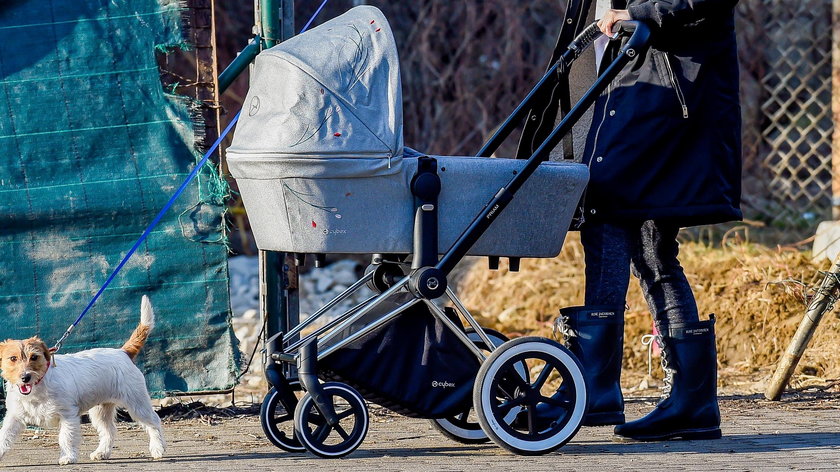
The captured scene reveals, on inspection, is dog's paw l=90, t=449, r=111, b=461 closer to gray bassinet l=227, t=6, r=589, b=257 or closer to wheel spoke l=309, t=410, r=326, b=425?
wheel spoke l=309, t=410, r=326, b=425

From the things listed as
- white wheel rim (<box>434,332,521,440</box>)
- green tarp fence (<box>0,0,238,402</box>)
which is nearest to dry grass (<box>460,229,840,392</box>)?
white wheel rim (<box>434,332,521,440</box>)

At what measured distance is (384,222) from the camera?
391 centimetres

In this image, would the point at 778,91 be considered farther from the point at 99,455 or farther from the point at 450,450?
the point at 99,455

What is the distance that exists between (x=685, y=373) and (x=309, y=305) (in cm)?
468

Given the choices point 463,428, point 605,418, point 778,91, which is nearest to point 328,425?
point 463,428

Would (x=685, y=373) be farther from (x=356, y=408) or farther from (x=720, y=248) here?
(x=720, y=248)

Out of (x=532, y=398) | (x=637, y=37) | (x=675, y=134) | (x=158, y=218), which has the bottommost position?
(x=532, y=398)

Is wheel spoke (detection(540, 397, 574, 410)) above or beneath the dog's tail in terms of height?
beneath

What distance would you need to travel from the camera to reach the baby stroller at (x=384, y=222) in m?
3.83

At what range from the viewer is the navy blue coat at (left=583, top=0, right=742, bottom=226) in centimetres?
414

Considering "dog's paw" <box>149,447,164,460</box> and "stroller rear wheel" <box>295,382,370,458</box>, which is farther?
"dog's paw" <box>149,447,164,460</box>

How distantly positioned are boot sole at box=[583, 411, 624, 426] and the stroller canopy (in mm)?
1106

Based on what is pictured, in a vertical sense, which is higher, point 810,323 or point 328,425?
point 810,323

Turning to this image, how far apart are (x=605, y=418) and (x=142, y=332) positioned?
5.55 ft
